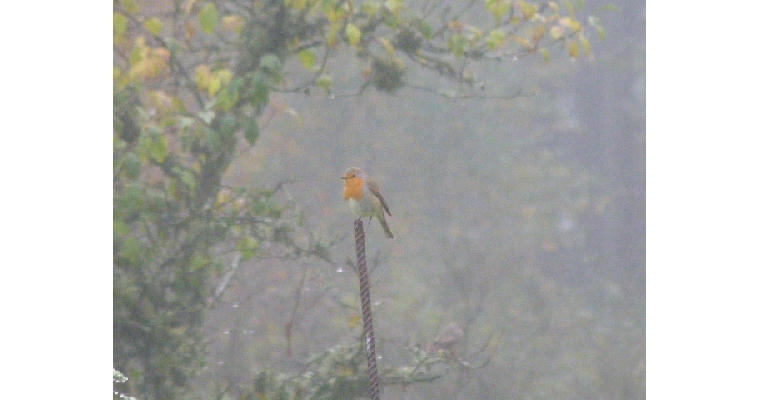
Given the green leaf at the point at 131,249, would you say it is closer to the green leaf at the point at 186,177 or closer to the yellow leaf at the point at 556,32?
the green leaf at the point at 186,177

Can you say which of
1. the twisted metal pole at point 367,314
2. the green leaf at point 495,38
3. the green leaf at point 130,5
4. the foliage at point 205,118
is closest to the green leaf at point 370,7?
the foliage at point 205,118

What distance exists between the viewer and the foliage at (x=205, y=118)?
2184mm

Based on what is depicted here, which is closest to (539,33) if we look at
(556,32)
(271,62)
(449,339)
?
(556,32)

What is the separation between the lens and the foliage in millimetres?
2184

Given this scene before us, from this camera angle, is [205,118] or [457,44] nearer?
[205,118]

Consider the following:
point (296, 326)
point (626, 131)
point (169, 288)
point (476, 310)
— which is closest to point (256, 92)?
point (169, 288)

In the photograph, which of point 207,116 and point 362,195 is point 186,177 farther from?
point 362,195

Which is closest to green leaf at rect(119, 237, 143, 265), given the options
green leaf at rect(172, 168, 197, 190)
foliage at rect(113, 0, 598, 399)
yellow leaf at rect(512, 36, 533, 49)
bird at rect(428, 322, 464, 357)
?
foliage at rect(113, 0, 598, 399)

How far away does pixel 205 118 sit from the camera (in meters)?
2.12

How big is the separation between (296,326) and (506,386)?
3.22 ft

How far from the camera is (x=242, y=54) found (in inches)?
94.0

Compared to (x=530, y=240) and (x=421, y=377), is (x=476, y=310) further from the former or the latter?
(x=421, y=377)

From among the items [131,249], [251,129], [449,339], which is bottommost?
[449,339]

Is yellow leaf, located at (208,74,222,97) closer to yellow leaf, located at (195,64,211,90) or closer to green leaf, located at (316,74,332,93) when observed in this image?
yellow leaf, located at (195,64,211,90)
